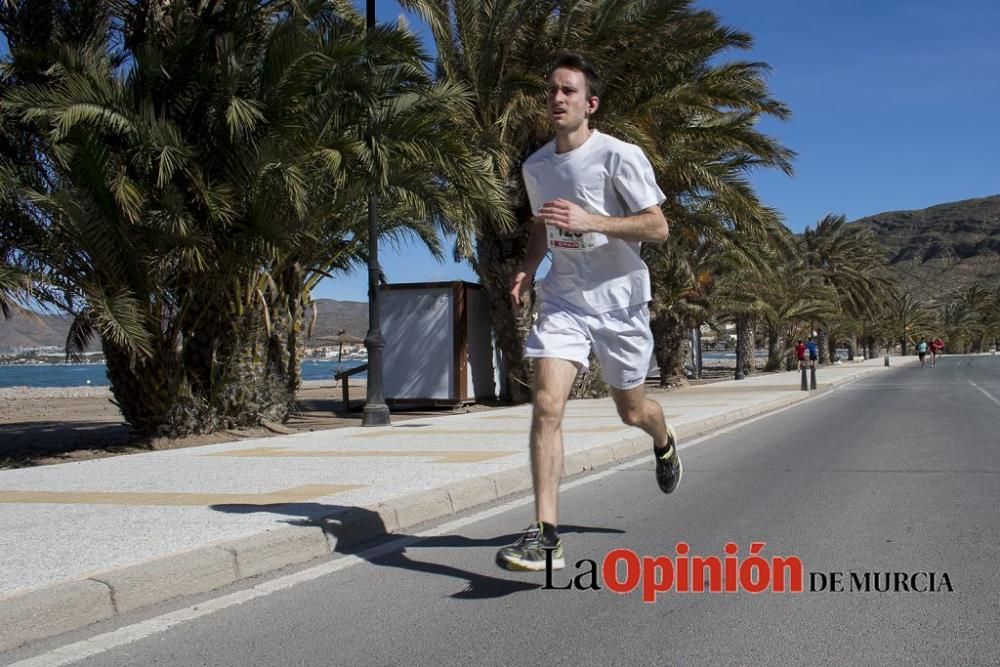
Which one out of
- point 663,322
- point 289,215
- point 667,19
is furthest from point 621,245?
point 663,322

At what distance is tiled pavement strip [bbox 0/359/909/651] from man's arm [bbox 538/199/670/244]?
2.28m

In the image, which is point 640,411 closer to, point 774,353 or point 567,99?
point 567,99

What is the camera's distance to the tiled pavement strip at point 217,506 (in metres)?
4.38

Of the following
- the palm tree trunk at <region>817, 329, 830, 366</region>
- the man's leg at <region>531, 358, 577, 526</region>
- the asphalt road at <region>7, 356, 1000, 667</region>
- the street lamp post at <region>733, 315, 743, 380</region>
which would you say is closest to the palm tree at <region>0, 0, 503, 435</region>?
the asphalt road at <region>7, 356, 1000, 667</region>

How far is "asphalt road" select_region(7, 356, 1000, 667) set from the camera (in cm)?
366

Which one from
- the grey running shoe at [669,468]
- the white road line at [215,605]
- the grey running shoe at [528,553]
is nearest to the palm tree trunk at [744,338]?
the white road line at [215,605]

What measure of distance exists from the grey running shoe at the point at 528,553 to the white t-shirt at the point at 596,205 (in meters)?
1.09

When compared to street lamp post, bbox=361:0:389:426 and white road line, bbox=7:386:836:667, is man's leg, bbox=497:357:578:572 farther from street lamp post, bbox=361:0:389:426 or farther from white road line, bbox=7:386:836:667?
street lamp post, bbox=361:0:389:426

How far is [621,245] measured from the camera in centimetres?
473

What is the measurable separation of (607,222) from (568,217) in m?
0.22

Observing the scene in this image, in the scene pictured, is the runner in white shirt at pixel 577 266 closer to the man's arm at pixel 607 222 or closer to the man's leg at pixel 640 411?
the man's arm at pixel 607 222

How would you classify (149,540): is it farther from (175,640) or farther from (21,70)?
(21,70)

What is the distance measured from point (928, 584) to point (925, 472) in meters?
4.30

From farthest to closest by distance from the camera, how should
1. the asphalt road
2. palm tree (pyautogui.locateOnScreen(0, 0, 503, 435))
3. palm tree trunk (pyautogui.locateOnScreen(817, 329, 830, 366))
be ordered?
palm tree trunk (pyautogui.locateOnScreen(817, 329, 830, 366)) → palm tree (pyautogui.locateOnScreen(0, 0, 503, 435)) → the asphalt road
